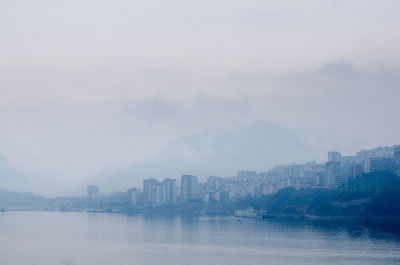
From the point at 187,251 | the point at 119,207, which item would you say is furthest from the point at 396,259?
the point at 119,207

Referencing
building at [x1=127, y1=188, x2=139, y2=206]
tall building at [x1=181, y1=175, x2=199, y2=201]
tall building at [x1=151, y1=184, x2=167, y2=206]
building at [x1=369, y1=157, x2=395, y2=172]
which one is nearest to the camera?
building at [x1=369, y1=157, x2=395, y2=172]

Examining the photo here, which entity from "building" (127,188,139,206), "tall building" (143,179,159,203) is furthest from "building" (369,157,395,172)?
"building" (127,188,139,206)

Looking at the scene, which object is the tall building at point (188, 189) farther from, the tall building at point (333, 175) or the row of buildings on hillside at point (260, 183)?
the tall building at point (333, 175)

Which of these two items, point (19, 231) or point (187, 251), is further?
point (19, 231)

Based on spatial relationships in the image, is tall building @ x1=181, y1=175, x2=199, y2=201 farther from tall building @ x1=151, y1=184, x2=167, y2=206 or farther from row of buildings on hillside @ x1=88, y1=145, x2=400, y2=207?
tall building @ x1=151, y1=184, x2=167, y2=206

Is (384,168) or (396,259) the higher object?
(384,168)

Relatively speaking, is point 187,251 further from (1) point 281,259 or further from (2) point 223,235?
(2) point 223,235

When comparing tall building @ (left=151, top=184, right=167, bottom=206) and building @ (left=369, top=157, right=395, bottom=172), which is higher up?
building @ (left=369, top=157, right=395, bottom=172)
